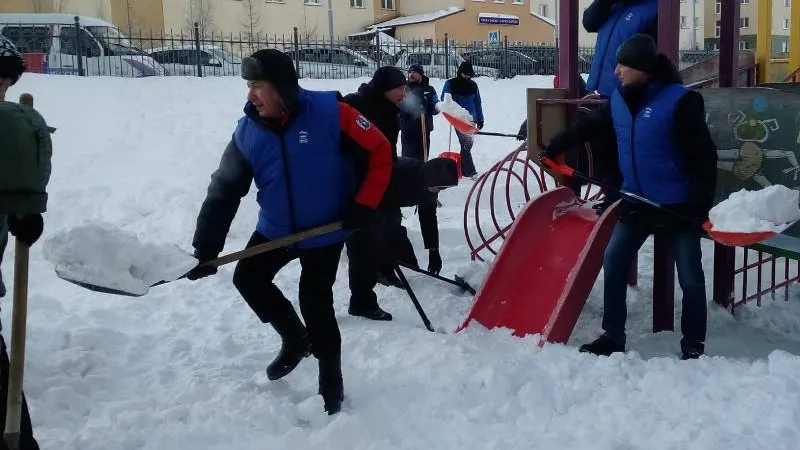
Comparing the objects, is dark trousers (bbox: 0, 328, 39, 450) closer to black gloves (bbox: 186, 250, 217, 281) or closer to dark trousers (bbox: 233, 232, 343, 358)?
black gloves (bbox: 186, 250, 217, 281)

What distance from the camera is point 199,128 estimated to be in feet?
36.2

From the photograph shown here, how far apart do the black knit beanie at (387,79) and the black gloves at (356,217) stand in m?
1.66

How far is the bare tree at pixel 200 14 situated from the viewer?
2688 centimetres

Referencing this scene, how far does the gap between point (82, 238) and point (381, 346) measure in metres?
1.65

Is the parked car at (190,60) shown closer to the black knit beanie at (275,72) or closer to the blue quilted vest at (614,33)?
the blue quilted vest at (614,33)

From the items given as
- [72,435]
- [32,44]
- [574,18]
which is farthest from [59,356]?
[32,44]

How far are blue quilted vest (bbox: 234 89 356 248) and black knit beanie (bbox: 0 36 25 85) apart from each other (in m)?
0.85

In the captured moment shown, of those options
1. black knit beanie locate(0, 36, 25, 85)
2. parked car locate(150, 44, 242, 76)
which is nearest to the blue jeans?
black knit beanie locate(0, 36, 25, 85)

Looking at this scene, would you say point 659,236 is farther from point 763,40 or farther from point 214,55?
point 214,55

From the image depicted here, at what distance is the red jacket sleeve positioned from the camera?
3225mm

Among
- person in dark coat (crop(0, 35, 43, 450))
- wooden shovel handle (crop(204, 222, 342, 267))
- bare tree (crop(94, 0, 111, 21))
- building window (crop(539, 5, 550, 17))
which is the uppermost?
building window (crop(539, 5, 550, 17))

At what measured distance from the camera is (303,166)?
10.4 feet

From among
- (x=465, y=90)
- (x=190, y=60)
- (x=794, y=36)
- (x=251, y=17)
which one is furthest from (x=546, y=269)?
(x=251, y=17)

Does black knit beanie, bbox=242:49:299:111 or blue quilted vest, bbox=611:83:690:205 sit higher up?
black knit beanie, bbox=242:49:299:111
